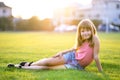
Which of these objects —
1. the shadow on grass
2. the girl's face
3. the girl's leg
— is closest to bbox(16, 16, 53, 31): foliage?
the girl's leg

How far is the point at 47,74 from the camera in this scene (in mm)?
6934

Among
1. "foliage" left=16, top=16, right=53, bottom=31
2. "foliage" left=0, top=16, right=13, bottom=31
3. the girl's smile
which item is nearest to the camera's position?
the girl's smile

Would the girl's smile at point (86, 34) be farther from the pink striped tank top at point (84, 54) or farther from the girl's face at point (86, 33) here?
the pink striped tank top at point (84, 54)

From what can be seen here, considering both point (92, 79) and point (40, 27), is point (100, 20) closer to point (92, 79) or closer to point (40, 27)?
point (40, 27)

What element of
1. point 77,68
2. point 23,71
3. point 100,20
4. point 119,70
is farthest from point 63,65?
point 100,20

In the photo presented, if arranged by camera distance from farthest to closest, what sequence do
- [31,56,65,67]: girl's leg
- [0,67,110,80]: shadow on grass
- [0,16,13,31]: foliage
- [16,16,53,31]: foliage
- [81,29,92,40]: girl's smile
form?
[16,16,53,31]: foliage
[0,16,13,31]: foliage
[31,56,65,67]: girl's leg
[81,29,92,40]: girl's smile
[0,67,110,80]: shadow on grass

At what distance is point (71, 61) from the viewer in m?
7.63

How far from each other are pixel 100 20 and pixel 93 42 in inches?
2368

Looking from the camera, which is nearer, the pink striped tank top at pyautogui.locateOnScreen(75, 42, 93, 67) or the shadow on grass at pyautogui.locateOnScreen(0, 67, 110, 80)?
the shadow on grass at pyautogui.locateOnScreen(0, 67, 110, 80)

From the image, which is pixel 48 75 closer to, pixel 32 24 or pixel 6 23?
pixel 6 23

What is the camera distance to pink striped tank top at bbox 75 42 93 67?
7.56 m

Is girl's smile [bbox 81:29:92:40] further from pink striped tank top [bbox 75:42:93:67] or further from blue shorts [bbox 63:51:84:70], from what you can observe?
blue shorts [bbox 63:51:84:70]

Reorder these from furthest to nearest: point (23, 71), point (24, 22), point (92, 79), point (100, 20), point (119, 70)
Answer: point (100, 20) → point (24, 22) → point (119, 70) → point (23, 71) → point (92, 79)

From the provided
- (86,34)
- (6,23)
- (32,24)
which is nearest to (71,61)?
(86,34)
